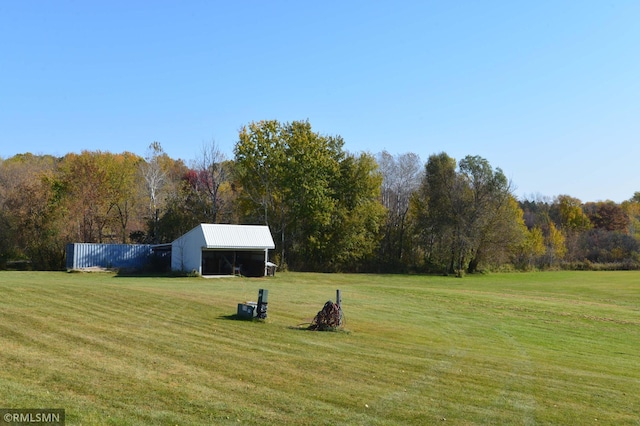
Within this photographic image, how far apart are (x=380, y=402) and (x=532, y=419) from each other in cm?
236

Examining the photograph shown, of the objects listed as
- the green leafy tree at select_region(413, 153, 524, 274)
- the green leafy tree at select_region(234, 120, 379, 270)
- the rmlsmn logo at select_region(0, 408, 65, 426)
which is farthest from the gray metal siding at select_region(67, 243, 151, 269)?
the rmlsmn logo at select_region(0, 408, 65, 426)

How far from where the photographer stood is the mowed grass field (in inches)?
313

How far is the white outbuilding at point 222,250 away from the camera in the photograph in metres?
40.9

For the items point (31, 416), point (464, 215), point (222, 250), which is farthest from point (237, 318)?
point (464, 215)

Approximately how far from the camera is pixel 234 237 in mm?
42594

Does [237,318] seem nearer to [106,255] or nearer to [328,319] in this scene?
[328,319]

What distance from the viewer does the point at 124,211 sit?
60094 mm

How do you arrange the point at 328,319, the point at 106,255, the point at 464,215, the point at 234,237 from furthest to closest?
the point at 464,215
the point at 106,255
the point at 234,237
the point at 328,319

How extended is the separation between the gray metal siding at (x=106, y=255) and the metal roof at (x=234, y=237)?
21.4 ft

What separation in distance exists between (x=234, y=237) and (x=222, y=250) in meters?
1.43

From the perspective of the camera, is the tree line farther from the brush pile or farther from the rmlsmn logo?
the rmlsmn logo

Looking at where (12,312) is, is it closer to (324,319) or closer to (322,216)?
(324,319)

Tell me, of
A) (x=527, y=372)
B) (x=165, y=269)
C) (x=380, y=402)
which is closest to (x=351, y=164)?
(x=165, y=269)

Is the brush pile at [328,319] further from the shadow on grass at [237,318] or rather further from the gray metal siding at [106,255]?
the gray metal siding at [106,255]
